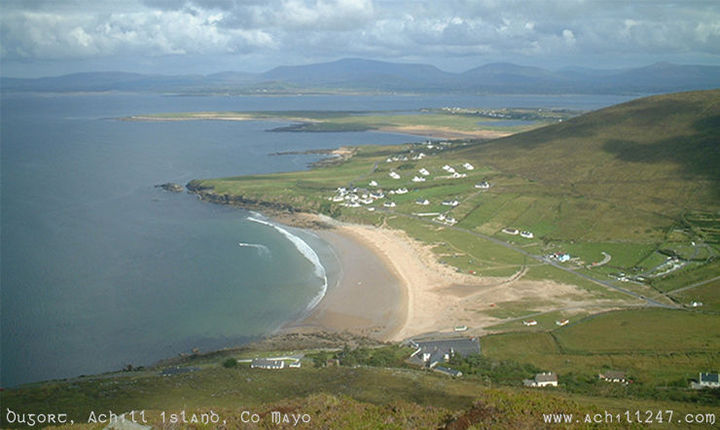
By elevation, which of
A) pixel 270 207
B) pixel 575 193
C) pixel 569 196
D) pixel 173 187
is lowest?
pixel 270 207

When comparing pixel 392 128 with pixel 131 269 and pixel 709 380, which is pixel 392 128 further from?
pixel 709 380

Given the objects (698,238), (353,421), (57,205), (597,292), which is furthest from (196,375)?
(57,205)

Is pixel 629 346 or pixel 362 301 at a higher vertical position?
pixel 629 346

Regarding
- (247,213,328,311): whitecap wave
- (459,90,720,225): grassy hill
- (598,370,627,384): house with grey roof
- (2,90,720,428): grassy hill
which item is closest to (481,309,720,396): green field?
(2,90,720,428): grassy hill

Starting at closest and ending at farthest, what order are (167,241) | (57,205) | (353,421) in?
1. (353,421)
2. (167,241)
3. (57,205)

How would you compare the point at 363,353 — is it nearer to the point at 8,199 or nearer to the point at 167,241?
the point at 167,241

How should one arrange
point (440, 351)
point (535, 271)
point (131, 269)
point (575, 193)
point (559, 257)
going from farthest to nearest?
1. point (575, 193)
2. point (559, 257)
3. point (131, 269)
4. point (535, 271)
5. point (440, 351)

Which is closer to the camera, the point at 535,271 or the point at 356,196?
the point at 535,271

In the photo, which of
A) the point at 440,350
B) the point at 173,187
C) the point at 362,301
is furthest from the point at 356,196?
the point at 440,350
